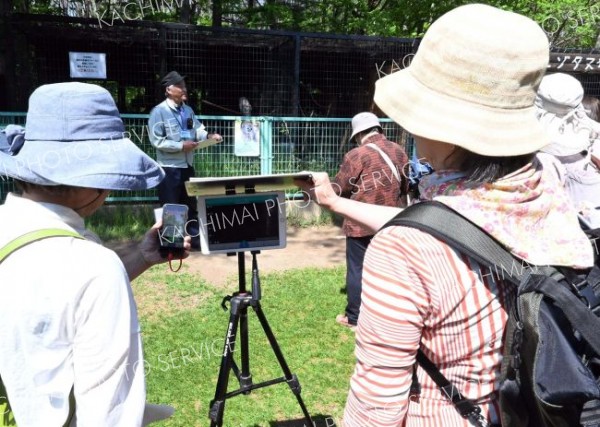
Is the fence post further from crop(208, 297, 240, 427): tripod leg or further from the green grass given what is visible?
crop(208, 297, 240, 427): tripod leg

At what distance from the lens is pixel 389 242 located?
1.07 meters

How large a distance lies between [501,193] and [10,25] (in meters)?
7.97

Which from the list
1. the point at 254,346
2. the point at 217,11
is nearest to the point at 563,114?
the point at 254,346

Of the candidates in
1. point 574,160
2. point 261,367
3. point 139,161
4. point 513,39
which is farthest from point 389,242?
point 261,367

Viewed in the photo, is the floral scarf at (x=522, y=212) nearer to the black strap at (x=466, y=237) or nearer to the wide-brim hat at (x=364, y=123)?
the black strap at (x=466, y=237)

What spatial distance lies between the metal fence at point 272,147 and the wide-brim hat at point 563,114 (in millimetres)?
5109

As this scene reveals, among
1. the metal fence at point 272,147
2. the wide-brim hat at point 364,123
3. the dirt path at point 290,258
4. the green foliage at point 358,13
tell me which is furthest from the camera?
the green foliage at point 358,13

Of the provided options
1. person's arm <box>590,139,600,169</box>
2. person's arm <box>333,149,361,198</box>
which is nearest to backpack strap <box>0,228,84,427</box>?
person's arm <box>590,139,600,169</box>

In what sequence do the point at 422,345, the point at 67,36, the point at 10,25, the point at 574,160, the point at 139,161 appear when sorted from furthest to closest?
the point at 67,36 → the point at 10,25 → the point at 574,160 → the point at 139,161 → the point at 422,345

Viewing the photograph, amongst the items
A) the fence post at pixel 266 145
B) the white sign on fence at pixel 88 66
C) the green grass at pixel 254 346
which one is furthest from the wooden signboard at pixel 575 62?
the white sign on fence at pixel 88 66

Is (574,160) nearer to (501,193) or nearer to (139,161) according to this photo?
(501,193)

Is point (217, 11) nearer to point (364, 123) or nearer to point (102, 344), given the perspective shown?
point (364, 123)

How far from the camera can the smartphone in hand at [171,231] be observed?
75.9 inches

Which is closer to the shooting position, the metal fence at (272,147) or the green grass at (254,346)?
the green grass at (254,346)
